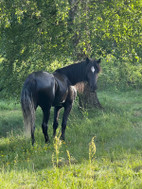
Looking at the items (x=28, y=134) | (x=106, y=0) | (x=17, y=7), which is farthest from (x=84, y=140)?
(x=106, y=0)

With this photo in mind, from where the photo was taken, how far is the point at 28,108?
22.1ft

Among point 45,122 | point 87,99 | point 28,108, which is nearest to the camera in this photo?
point 28,108

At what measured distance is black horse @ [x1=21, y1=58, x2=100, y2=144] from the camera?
22.3ft

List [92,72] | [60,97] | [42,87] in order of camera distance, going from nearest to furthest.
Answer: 1. [42,87]
2. [60,97]
3. [92,72]

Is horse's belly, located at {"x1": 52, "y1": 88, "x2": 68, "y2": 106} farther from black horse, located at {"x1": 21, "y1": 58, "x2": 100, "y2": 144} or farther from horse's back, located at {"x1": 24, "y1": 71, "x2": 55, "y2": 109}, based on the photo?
horse's back, located at {"x1": 24, "y1": 71, "x2": 55, "y2": 109}

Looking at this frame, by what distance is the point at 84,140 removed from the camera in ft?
24.1

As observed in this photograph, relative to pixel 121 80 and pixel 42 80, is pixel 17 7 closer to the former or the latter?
pixel 42 80

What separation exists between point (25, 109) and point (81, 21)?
427cm

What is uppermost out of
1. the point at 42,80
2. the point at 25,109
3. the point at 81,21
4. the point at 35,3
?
the point at 35,3

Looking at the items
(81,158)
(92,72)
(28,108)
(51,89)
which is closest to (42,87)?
(51,89)

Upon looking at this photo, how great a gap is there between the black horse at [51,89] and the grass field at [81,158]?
72 cm

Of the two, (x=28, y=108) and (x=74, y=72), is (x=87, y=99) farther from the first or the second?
(x=28, y=108)

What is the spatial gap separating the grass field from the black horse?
72 cm

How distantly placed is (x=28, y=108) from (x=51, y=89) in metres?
0.89
